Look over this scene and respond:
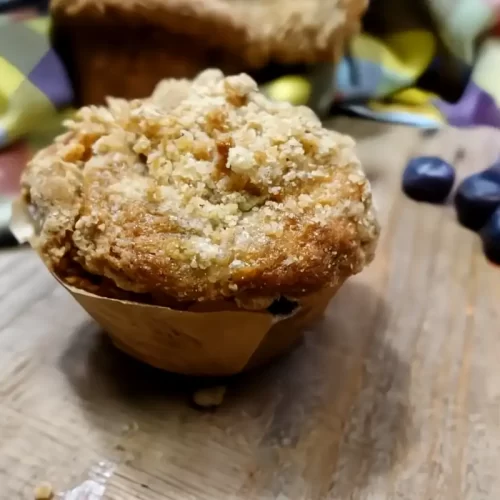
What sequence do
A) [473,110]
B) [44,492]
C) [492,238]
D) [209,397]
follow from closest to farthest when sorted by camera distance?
[44,492] → [209,397] → [492,238] → [473,110]

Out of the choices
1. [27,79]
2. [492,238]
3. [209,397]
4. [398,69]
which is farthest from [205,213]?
[398,69]

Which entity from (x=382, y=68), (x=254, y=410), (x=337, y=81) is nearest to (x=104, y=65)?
(x=337, y=81)

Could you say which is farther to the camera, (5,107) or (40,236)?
(5,107)

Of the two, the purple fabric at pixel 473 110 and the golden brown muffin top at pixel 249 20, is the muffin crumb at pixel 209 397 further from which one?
the purple fabric at pixel 473 110

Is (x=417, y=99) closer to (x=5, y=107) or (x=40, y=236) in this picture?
(x=5, y=107)

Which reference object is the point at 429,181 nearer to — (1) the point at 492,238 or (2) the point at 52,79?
(1) the point at 492,238

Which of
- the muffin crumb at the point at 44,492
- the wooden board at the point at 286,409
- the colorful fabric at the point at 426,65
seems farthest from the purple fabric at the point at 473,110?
the muffin crumb at the point at 44,492
